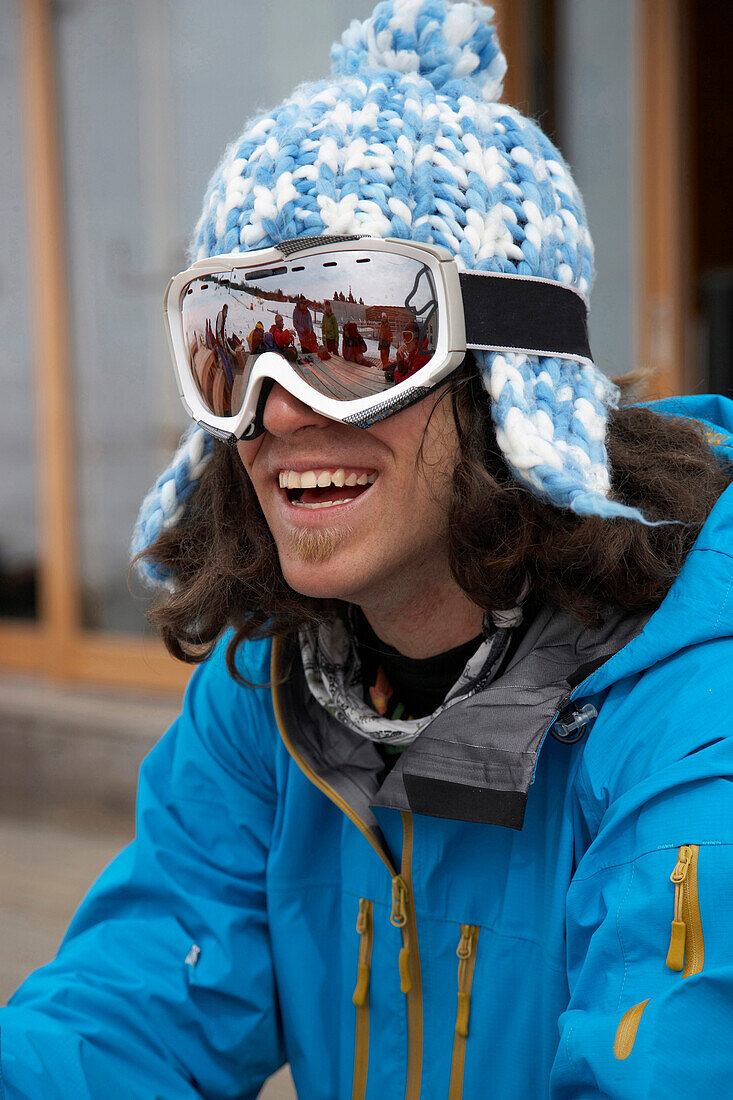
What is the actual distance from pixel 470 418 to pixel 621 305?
3.00 metres

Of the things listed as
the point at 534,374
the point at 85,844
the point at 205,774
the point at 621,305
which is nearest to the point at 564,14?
the point at 621,305

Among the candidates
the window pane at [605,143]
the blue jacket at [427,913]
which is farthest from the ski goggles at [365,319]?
the window pane at [605,143]

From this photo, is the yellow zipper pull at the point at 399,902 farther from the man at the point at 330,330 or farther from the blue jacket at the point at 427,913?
the man at the point at 330,330

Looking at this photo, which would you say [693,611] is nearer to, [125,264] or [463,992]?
[463,992]

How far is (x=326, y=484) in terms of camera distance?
5.18ft

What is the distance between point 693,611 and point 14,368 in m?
5.08

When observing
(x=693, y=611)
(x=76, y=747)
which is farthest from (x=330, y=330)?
(x=76, y=747)

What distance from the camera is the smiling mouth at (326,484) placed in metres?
1.58

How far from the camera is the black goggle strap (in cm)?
148

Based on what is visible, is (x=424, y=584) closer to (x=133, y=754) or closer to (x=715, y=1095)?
(x=715, y=1095)

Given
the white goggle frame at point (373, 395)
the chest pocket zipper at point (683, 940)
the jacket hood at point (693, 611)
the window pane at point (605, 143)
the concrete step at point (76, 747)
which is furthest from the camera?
the concrete step at point (76, 747)

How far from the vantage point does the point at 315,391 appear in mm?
1520

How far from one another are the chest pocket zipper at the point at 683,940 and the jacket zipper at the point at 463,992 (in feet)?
1.33

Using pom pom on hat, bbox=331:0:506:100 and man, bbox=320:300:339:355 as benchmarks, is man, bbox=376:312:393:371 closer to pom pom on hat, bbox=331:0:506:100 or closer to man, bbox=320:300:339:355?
man, bbox=320:300:339:355
